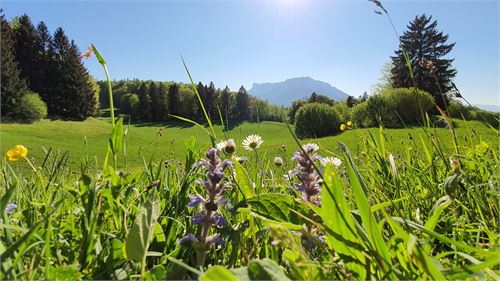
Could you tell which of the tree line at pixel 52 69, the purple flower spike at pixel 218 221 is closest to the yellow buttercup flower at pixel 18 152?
the purple flower spike at pixel 218 221

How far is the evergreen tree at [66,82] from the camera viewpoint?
4494 cm

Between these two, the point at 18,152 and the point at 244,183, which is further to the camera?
the point at 18,152

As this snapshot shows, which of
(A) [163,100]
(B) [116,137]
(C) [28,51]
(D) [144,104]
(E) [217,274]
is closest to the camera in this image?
(E) [217,274]

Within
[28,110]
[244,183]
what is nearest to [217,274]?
[244,183]

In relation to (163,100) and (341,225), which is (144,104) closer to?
(163,100)

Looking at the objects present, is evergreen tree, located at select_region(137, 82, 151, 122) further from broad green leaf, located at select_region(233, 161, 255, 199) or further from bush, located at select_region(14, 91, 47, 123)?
broad green leaf, located at select_region(233, 161, 255, 199)

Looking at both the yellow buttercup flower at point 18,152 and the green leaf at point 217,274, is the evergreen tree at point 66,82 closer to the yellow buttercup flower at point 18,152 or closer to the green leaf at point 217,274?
the yellow buttercup flower at point 18,152

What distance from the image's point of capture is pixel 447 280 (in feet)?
1.97

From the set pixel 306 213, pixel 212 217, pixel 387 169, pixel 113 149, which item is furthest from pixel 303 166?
pixel 387 169

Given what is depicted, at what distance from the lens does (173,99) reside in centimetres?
6156

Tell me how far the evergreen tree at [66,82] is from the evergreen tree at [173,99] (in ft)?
56.2

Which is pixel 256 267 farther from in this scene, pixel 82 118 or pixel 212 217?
pixel 82 118

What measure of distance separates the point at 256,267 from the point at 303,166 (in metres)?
0.42

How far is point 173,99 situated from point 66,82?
19435 millimetres
